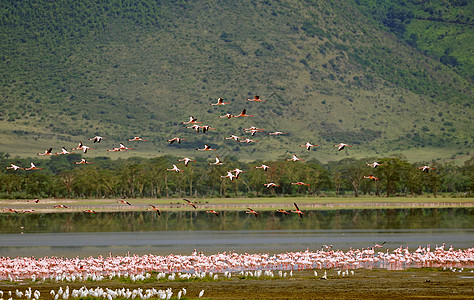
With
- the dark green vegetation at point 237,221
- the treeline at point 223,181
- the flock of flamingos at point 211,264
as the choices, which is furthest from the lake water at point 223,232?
the treeline at point 223,181

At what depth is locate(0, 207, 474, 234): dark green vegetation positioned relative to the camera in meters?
74.2

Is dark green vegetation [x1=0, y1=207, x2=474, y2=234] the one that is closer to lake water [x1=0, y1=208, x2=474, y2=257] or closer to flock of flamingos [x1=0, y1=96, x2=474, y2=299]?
lake water [x1=0, y1=208, x2=474, y2=257]

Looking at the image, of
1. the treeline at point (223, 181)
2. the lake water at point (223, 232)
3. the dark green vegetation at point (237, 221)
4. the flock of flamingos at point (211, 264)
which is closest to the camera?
the flock of flamingos at point (211, 264)

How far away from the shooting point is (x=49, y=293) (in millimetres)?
34125

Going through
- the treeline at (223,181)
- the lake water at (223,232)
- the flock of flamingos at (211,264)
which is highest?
the treeline at (223,181)

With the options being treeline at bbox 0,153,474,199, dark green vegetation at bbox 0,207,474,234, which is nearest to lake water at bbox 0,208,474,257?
dark green vegetation at bbox 0,207,474,234

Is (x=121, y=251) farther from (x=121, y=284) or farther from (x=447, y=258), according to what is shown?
(x=447, y=258)

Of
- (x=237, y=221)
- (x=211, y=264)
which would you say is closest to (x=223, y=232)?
(x=237, y=221)

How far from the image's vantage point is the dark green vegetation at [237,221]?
74.2 metres

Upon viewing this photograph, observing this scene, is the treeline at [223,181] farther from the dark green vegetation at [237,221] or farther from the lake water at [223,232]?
the lake water at [223,232]

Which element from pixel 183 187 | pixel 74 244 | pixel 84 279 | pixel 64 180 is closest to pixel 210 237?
pixel 74 244

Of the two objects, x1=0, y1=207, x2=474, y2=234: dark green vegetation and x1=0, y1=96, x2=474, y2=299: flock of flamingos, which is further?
x1=0, y1=207, x2=474, y2=234: dark green vegetation

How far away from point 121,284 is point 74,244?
24.4 m

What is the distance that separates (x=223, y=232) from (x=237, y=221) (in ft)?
49.8
